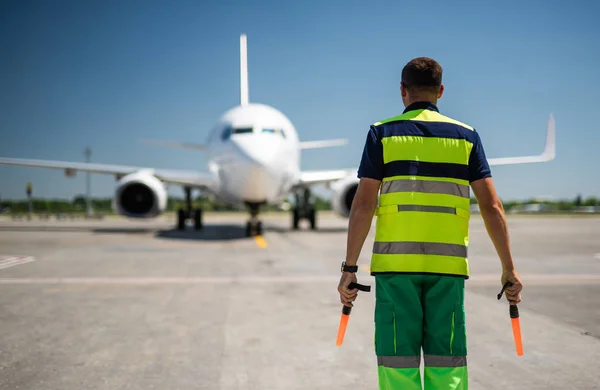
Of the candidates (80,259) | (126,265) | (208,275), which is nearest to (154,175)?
(80,259)

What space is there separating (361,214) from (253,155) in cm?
1132

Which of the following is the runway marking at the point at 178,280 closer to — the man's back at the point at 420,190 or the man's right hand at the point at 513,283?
the man's right hand at the point at 513,283

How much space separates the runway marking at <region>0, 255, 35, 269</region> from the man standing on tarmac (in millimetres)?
7773

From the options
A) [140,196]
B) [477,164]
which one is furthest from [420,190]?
[140,196]

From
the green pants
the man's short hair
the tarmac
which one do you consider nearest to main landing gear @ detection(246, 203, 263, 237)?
the tarmac

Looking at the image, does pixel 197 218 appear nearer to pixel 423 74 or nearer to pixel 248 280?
pixel 248 280

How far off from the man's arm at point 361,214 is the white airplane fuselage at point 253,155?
440 inches

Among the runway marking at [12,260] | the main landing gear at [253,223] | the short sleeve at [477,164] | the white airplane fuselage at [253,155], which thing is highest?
the white airplane fuselage at [253,155]

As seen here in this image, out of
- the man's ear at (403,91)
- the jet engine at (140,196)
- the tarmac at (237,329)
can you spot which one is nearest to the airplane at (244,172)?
the jet engine at (140,196)

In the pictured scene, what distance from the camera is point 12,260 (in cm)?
886

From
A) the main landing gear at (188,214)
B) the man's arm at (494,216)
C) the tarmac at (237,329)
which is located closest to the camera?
the man's arm at (494,216)

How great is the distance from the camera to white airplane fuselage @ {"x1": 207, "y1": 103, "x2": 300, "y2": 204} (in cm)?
1336

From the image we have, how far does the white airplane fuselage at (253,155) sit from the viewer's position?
526 inches

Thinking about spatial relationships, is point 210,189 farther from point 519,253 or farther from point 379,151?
point 379,151
